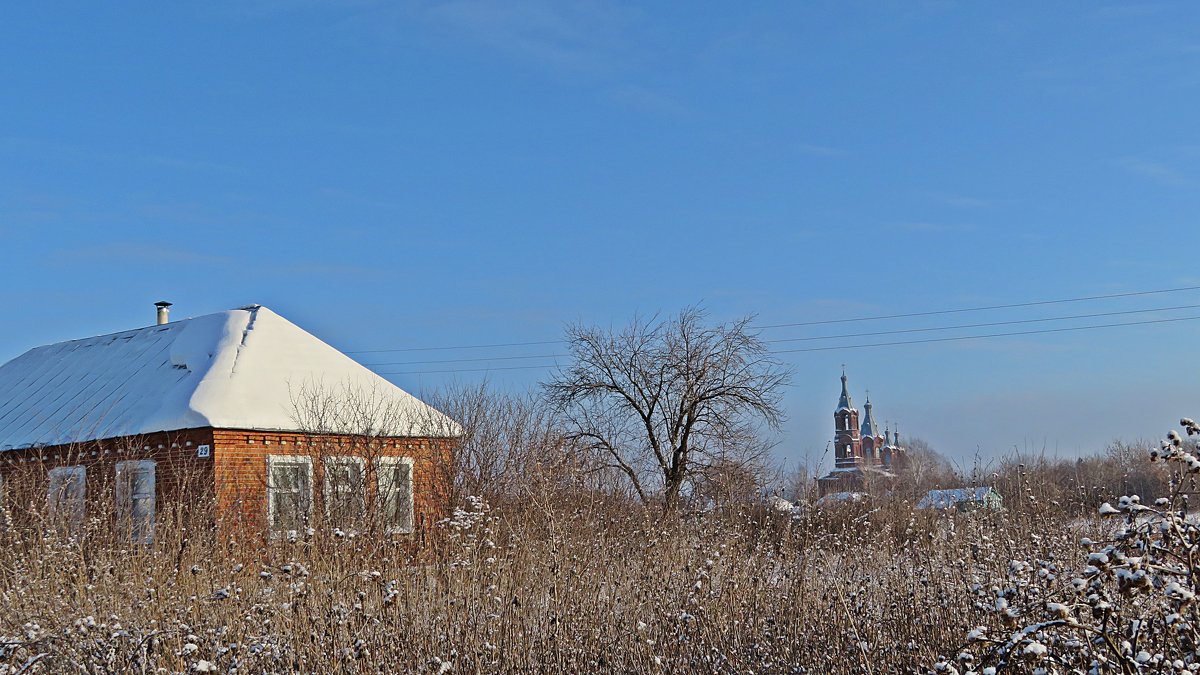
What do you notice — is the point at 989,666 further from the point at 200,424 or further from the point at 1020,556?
the point at 200,424

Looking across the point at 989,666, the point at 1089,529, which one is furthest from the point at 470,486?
the point at 989,666

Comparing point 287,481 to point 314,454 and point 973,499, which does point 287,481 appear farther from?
point 973,499

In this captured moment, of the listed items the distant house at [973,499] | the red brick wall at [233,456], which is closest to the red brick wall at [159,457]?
the red brick wall at [233,456]

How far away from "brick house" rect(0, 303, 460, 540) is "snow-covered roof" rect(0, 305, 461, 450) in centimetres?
3

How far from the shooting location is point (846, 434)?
363ft

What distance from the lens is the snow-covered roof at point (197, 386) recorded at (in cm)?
1983

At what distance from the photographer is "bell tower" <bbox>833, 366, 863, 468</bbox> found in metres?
110

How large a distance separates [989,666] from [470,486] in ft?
55.0

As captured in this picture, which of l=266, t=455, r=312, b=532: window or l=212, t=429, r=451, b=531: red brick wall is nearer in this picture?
l=266, t=455, r=312, b=532: window

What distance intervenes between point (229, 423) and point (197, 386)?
1.32 m

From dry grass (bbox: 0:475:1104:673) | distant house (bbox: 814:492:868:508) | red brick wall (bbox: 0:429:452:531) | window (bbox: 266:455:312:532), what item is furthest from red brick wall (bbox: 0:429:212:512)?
distant house (bbox: 814:492:868:508)

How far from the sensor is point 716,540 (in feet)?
34.4

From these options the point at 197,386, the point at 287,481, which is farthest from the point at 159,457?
the point at 287,481

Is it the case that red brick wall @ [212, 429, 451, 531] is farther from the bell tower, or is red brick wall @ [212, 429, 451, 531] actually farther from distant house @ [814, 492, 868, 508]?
the bell tower
